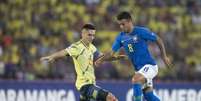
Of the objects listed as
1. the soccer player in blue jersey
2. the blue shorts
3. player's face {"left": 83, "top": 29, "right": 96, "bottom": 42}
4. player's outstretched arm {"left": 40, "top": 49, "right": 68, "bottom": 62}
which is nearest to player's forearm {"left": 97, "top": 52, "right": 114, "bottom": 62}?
the soccer player in blue jersey

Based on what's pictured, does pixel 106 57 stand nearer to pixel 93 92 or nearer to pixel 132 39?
pixel 132 39

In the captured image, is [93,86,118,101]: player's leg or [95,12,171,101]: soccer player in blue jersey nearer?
[93,86,118,101]: player's leg

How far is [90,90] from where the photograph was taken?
48.0ft

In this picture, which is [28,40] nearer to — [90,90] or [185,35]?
[185,35]

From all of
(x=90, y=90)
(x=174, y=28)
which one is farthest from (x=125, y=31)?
(x=174, y=28)

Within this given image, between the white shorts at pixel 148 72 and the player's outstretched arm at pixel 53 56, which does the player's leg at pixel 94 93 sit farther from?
the player's outstretched arm at pixel 53 56

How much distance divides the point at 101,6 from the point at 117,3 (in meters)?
0.62

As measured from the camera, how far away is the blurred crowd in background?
22.7m

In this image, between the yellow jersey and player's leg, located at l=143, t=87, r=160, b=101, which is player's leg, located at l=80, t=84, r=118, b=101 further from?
player's leg, located at l=143, t=87, r=160, b=101

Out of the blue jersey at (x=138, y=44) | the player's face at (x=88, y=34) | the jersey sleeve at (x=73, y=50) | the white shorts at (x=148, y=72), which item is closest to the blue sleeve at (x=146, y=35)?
the blue jersey at (x=138, y=44)

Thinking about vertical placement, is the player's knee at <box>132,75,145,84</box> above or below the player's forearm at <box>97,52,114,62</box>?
below

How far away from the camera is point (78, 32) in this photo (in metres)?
25.2

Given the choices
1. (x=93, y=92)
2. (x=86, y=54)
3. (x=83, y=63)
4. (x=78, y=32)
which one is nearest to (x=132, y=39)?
(x=86, y=54)

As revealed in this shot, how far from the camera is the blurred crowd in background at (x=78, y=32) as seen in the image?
22672 mm
